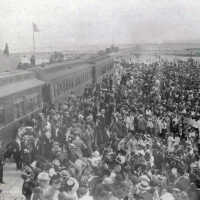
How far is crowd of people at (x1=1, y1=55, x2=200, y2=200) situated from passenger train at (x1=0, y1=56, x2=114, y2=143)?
21.0 inches

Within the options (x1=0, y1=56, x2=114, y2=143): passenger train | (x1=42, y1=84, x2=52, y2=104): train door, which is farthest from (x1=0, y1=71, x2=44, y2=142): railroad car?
(x1=42, y1=84, x2=52, y2=104): train door

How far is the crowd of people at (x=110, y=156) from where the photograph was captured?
7.60 metres

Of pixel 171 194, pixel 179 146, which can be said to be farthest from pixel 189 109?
pixel 171 194

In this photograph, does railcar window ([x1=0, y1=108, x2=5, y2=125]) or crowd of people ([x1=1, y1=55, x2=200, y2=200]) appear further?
railcar window ([x1=0, y1=108, x2=5, y2=125])

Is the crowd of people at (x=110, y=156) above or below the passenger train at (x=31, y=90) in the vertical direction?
below

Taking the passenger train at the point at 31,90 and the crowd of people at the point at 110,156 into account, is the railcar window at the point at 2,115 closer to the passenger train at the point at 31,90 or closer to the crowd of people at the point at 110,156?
the passenger train at the point at 31,90

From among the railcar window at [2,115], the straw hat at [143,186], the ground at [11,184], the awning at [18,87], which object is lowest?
the ground at [11,184]

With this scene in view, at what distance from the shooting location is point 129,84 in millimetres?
30859

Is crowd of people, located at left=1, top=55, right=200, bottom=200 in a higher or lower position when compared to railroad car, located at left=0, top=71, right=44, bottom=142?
lower

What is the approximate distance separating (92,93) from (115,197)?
20.0 m

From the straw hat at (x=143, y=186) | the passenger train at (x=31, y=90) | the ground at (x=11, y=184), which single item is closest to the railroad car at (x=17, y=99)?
the passenger train at (x=31, y=90)

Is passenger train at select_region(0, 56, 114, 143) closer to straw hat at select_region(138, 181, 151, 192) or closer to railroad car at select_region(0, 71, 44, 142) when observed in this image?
railroad car at select_region(0, 71, 44, 142)

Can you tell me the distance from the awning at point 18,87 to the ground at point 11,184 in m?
2.48

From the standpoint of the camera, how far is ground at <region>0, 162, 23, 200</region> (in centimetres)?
982
